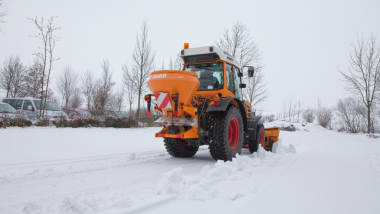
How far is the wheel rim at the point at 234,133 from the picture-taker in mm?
5501

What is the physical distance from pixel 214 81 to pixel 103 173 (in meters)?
3.05

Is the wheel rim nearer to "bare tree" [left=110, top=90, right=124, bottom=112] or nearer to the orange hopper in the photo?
the orange hopper

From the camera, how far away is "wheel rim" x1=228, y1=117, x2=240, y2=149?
5.50 meters

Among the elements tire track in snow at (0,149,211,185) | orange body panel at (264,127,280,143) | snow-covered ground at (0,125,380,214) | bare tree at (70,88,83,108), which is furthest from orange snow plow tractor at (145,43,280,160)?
bare tree at (70,88,83,108)

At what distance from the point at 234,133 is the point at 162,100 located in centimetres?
188

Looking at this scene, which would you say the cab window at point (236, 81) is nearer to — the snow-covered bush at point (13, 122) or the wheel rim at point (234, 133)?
the wheel rim at point (234, 133)

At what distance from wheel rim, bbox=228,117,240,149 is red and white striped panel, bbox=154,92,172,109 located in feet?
5.14

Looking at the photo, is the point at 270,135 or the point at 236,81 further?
the point at 270,135

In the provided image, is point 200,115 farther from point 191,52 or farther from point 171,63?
point 171,63

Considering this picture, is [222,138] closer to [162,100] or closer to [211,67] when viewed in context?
[162,100]

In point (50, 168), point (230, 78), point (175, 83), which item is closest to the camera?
point (50, 168)

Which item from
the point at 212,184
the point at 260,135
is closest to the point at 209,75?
the point at 260,135

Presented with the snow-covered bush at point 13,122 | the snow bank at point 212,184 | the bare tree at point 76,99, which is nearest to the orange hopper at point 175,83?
the snow bank at point 212,184

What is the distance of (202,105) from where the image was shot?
528cm
